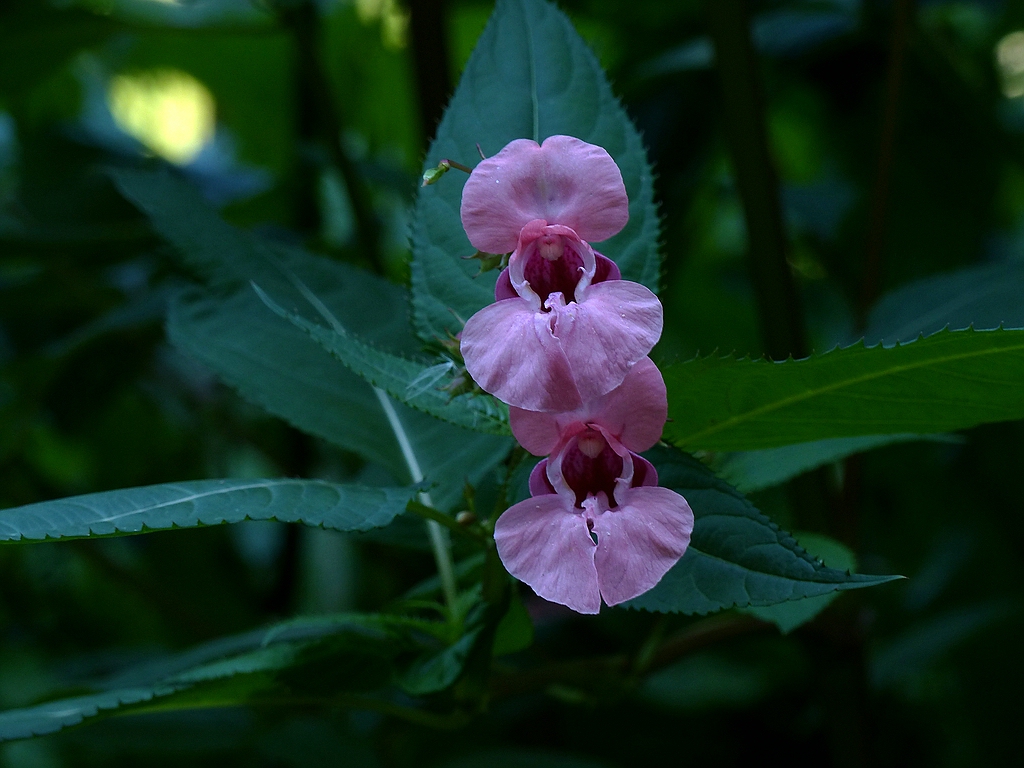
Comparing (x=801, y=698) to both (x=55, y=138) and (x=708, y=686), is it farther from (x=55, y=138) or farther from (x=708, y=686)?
(x=55, y=138)

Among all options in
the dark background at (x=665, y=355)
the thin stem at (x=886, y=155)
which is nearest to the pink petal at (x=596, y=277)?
the dark background at (x=665, y=355)

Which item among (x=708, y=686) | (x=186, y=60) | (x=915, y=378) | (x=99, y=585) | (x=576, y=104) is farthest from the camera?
(x=186, y=60)

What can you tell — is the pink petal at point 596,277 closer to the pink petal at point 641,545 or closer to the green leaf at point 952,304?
the pink petal at point 641,545

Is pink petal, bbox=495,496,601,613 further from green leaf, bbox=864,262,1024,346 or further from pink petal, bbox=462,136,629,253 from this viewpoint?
green leaf, bbox=864,262,1024,346

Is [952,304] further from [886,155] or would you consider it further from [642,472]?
[642,472]

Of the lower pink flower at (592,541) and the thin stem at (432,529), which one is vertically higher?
the lower pink flower at (592,541)

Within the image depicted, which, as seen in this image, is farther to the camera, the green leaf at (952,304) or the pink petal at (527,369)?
the green leaf at (952,304)

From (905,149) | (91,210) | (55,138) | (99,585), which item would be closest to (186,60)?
(55,138)

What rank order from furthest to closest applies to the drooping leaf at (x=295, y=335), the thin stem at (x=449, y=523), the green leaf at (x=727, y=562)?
the drooping leaf at (x=295, y=335), the thin stem at (x=449, y=523), the green leaf at (x=727, y=562)
